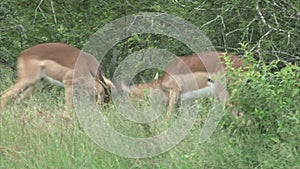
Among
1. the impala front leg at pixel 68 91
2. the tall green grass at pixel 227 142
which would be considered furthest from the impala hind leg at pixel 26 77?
the tall green grass at pixel 227 142

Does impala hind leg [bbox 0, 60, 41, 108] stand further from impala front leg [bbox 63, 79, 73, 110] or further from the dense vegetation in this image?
the dense vegetation

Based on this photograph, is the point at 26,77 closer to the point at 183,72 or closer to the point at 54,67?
the point at 54,67

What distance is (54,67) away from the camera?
377 inches

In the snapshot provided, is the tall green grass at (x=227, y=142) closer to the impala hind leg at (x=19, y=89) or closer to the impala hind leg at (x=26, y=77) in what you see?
the impala hind leg at (x=19, y=89)

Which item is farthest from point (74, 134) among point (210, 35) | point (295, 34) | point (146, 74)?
point (146, 74)

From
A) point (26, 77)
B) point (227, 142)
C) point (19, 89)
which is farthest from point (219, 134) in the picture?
point (26, 77)

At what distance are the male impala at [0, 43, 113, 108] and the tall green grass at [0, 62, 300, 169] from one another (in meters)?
3.52

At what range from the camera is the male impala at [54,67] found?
9.27 m

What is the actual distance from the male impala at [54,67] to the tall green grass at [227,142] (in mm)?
3522

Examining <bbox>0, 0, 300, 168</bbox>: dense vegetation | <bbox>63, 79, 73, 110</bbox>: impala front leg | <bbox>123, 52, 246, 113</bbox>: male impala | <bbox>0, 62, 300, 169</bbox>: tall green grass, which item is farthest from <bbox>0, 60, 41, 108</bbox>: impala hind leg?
<bbox>0, 62, 300, 169</bbox>: tall green grass

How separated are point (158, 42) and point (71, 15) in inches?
51.6

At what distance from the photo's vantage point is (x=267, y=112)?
4.96m

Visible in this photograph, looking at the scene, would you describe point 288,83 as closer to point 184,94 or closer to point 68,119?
point 68,119

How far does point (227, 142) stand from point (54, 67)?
4955mm
